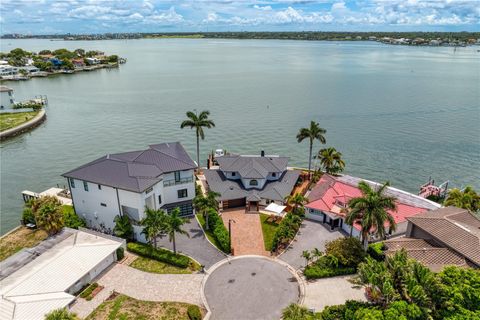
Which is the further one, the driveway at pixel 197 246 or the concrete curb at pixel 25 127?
the concrete curb at pixel 25 127

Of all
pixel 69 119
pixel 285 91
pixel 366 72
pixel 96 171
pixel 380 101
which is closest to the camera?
pixel 96 171

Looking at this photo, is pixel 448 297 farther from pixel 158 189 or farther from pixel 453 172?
pixel 453 172

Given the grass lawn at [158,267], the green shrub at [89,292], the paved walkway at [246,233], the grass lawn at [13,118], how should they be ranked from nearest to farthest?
the green shrub at [89,292] < the grass lawn at [158,267] < the paved walkway at [246,233] < the grass lawn at [13,118]

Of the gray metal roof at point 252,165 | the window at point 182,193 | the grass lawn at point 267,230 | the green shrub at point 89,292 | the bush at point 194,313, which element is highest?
the gray metal roof at point 252,165

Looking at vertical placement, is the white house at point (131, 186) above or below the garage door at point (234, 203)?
above

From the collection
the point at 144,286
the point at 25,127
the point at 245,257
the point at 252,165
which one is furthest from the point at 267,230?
the point at 25,127

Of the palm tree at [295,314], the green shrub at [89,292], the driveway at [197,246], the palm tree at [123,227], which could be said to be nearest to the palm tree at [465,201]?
the palm tree at [295,314]


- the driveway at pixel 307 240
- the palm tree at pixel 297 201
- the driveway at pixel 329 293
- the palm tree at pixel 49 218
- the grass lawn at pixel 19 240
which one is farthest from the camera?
the palm tree at pixel 297 201

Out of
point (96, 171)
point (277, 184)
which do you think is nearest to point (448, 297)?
point (277, 184)

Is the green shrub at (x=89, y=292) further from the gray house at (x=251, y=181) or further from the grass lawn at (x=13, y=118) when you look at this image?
the grass lawn at (x=13, y=118)
